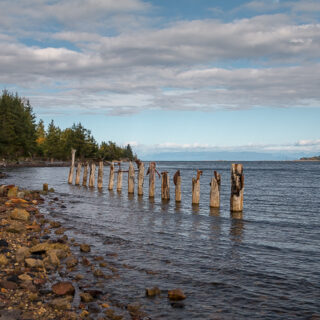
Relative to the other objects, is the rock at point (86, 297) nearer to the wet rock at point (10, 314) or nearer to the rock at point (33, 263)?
the wet rock at point (10, 314)

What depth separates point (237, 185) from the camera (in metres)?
18.4

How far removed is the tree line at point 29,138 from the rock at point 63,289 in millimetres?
58347

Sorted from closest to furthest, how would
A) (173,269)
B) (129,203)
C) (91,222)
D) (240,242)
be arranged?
(173,269), (240,242), (91,222), (129,203)

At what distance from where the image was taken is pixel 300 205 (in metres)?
24.3

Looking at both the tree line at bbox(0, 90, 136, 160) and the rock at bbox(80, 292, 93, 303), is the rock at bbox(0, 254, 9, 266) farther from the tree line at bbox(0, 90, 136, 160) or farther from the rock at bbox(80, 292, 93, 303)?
the tree line at bbox(0, 90, 136, 160)

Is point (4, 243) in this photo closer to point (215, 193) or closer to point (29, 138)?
point (215, 193)

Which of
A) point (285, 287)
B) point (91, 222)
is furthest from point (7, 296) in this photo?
point (91, 222)

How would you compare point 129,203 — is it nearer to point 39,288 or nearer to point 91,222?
point 91,222

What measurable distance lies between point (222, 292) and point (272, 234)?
7500 millimetres

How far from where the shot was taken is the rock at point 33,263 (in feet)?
27.8

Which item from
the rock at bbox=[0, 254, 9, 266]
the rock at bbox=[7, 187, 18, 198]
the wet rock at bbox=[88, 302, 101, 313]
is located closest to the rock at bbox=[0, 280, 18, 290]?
the rock at bbox=[0, 254, 9, 266]

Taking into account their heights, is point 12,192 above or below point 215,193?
below

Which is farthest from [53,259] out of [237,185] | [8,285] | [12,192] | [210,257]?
[12,192]

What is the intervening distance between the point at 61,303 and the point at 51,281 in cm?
151
